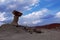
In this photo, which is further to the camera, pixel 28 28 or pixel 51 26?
pixel 51 26

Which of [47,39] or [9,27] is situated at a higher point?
[9,27]

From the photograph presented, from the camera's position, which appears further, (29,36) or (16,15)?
(16,15)

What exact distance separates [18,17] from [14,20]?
39 cm

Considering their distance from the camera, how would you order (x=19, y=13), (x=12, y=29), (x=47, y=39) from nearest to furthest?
(x=47, y=39) < (x=12, y=29) < (x=19, y=13)

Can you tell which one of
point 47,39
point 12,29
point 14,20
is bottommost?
point 47,39

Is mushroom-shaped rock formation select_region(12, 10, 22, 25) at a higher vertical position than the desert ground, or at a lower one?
higher

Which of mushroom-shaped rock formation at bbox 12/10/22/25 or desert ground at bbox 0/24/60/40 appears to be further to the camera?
mushroom-shaped rock formation at bbox 12/10/22/25

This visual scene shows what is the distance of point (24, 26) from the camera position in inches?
449

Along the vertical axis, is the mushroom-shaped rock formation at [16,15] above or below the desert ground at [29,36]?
above

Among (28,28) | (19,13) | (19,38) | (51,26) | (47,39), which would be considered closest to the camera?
(47,39)

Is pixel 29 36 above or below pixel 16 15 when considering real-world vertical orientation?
below

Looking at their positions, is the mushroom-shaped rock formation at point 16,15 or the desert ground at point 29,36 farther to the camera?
the mushroom-shaped rock formation at point 16,15

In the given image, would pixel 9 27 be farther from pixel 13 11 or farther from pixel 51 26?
pixel 51 26

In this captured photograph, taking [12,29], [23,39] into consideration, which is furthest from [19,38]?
[12,29]
